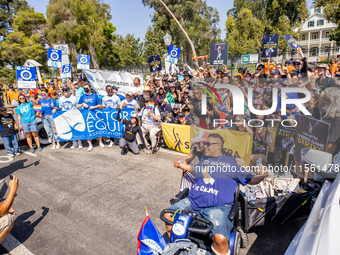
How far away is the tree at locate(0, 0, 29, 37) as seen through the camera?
45719mm

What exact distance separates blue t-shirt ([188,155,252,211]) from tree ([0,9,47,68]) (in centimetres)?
4163

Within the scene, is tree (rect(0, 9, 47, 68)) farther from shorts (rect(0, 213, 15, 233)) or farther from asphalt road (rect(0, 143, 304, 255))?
shorts (rect(0, 213, 15, 233))

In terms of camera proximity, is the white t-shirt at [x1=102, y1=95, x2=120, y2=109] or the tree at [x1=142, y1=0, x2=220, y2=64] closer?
the white t-shirt at [x1=102, y1=95, x2=120, y2=109]

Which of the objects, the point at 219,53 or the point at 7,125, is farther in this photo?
the point at 219,53

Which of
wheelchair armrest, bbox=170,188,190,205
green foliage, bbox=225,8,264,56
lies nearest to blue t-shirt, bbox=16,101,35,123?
wheelchair armrest, bbox=170,188,190,205

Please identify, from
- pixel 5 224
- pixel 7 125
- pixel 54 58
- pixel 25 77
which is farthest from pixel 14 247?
pixel 54 58

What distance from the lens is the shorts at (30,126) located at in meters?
7.90

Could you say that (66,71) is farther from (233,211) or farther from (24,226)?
(233,211)

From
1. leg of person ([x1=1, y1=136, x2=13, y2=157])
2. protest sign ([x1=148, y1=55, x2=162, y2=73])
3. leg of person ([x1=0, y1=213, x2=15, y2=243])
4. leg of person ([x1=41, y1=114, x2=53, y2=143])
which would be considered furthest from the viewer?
protest sign ([x1=148, y1=55, x2=162, y2=73])

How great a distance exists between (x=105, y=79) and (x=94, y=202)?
7438 mm

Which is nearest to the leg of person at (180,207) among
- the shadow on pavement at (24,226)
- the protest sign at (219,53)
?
the shadow on pavement at (24,226)

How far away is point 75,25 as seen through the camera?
33219mm

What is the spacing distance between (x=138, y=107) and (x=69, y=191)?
3.44 metres

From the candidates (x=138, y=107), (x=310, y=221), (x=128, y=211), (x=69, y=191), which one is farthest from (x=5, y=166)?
(x=310, y=221)
